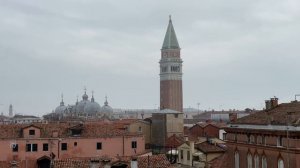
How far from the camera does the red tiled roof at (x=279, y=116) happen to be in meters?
26.1

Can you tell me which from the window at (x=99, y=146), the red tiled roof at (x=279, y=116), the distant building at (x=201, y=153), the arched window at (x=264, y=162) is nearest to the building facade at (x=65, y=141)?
the window at (x=99, y=146)

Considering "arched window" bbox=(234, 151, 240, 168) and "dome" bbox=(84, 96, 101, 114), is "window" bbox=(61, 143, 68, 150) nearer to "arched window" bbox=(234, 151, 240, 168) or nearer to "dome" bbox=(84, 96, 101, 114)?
"arched window" bbox=(234, 151, 240, 168)

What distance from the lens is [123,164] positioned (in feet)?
89.4

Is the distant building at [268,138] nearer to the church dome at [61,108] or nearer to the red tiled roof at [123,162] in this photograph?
the red tiled roof at [123,162]

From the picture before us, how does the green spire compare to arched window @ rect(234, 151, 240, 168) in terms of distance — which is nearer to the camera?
arched window @ rect(234, 151, 240, 168)

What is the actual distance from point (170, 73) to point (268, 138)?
11093 cm

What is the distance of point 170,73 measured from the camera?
13825 cm

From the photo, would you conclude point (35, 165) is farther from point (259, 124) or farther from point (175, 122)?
point (175, 122)

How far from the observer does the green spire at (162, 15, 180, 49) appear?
139500 millimetres

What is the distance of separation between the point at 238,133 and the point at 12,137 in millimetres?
23177

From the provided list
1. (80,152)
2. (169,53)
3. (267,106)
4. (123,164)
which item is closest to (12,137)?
(80,152)

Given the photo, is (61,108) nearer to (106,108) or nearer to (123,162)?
(106,108)

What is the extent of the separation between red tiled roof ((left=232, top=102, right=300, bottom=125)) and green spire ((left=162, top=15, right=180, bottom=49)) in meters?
107

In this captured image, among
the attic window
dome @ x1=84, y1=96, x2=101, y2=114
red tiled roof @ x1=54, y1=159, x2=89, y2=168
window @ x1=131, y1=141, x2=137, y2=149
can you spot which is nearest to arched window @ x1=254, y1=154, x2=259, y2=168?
red tiled roof @ x1=54, y1=159, x2=89, y2=168
